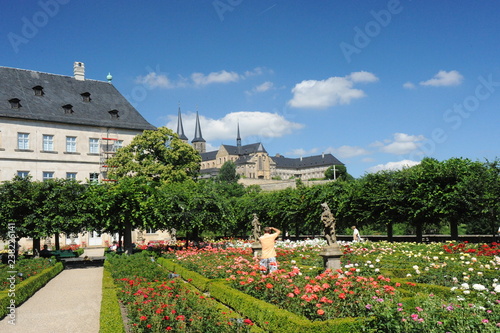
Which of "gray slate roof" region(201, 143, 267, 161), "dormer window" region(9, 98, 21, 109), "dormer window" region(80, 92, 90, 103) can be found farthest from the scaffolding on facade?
"gray slate roof" region(201, 143, 267, 161)

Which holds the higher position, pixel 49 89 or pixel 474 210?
pixel 49 89

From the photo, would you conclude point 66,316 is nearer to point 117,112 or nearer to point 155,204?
point 155,204

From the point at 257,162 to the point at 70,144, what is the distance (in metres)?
114

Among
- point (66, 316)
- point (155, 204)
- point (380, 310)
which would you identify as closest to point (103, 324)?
point (66, 316)

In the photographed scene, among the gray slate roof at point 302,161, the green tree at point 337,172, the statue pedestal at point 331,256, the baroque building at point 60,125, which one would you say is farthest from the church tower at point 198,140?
the statue pedestal at point 331,256

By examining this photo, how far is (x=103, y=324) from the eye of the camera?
9.26m

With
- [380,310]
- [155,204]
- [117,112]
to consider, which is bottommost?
[380,310]

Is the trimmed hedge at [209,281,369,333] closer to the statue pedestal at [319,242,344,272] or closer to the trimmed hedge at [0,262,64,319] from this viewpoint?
the statue pedestal at [319,242,344,272]

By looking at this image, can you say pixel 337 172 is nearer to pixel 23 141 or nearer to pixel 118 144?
pixel 118 144

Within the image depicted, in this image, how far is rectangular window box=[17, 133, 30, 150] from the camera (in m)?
39.0

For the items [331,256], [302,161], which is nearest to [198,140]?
[302,161]

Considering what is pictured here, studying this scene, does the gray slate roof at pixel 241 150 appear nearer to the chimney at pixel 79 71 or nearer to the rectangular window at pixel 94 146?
the chimney at pixel 79 71

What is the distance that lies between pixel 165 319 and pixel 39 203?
18654mm

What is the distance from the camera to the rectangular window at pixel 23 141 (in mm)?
39031
